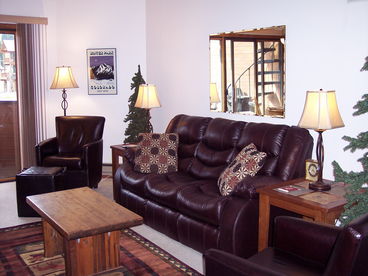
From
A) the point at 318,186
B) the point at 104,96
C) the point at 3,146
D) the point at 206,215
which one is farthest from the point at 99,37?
the point at 318,186

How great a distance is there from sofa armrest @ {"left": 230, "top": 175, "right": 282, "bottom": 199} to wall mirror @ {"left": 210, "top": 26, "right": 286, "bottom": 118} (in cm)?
85

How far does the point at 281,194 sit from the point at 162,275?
1.05m

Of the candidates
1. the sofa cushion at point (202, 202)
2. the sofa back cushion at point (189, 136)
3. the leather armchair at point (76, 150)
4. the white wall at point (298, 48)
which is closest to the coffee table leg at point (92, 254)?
the sofa cushion at point (202, 202)

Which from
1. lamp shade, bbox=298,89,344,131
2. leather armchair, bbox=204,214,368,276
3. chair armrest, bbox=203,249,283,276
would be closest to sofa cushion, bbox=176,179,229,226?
leather armchair, bbox=204,214,368,276

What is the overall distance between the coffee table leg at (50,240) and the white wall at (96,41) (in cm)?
307

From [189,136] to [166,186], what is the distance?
820 mm

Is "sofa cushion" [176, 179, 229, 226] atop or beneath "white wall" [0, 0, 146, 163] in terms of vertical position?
beneath

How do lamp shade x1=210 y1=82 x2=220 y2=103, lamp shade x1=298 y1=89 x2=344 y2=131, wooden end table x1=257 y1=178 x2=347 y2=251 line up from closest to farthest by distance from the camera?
wooden end table x1=257 y1=178 x2=347 y2=251 → lamp shade x1=298 y1=89 x2=344 y2=131 → lamp shade x1=210 y1=82 x2=220 y2=103

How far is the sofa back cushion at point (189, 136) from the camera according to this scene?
4410 mm

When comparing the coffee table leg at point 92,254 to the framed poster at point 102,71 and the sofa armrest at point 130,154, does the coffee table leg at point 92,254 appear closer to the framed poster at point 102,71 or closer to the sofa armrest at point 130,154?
the sofa armrest at point 130,154

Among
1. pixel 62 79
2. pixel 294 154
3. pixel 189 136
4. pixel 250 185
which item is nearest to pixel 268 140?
pixel 294 154

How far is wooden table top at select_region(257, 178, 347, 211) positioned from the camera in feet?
9.22

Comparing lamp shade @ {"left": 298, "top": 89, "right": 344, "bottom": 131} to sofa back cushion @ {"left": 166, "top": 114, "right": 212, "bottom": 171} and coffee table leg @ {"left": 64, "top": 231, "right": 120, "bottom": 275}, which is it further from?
coffee table leg @ {"left": 64, "top": 231, "right": 120, "bottom": 275}

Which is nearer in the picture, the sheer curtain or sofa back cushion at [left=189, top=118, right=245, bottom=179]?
sofa back cushion at [left=189, top=118, right=245, bottom=179]
